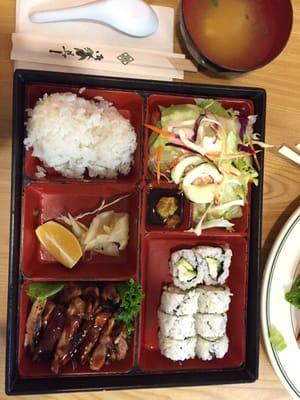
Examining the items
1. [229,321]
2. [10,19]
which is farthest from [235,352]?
[10,19]

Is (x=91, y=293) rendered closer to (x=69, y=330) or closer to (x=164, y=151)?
(x=69, y=330)

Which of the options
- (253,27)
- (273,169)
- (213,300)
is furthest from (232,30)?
(213,300)

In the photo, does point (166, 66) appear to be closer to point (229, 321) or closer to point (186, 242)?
point (186, 242)

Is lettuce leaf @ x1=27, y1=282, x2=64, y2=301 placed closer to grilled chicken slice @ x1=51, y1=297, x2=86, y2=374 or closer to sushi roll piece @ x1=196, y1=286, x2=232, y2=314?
grilled chicken slice @ x1=51, y1=297, x2=86, y2=374

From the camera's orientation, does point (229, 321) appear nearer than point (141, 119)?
No

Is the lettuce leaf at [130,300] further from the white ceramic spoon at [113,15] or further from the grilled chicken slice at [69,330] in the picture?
the white ceramic spoon at [113,15]

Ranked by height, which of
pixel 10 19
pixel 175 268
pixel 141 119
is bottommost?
pixel 175 268
